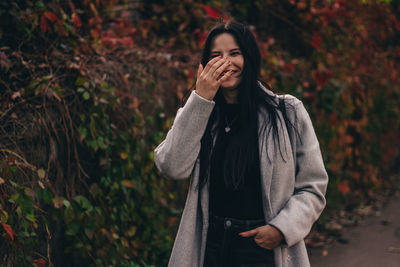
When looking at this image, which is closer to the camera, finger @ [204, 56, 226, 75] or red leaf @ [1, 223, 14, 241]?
finger @ [204, 56, 226, 75]

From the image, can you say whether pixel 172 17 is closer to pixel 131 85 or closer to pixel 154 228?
pixel 131 85

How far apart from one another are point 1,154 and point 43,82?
0.64 m

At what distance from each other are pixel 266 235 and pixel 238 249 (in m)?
0.16

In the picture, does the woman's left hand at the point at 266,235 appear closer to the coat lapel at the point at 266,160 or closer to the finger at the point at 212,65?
the coat lapel at the point at 266,160

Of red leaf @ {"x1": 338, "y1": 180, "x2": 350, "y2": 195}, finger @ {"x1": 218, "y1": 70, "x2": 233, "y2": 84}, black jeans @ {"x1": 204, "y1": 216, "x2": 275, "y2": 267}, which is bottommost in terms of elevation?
red leaf @ {"x1": 338, "y1": 180, "x2": 350, "y2": 195}

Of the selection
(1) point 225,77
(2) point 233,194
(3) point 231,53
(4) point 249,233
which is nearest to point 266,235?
(4) point 249,233

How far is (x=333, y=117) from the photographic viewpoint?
255 inches

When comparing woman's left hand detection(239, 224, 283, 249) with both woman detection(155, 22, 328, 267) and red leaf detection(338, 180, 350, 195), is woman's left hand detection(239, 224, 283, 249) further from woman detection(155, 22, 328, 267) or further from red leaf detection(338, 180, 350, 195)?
red leaf detection(338, 180, 350, 195)

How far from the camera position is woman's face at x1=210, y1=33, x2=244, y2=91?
2475mm

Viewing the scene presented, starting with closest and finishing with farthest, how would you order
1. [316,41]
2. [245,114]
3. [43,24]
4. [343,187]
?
[245,114] < [43,24] < [316,41] < [343,187]

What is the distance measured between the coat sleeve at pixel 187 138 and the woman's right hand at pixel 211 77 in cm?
3

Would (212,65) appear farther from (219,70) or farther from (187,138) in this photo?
(187,138)

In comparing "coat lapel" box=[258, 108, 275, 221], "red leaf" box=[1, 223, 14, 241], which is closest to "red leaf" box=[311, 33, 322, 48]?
"coat lapel" box=[258, 108, 275, 221]

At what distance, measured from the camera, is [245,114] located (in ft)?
8.24
